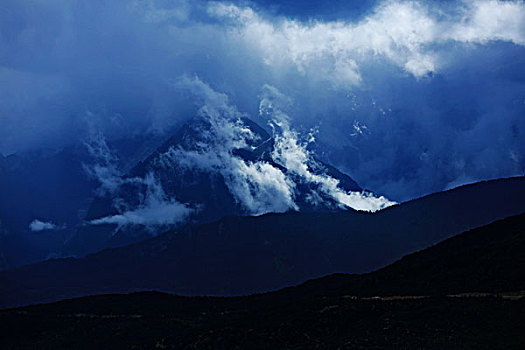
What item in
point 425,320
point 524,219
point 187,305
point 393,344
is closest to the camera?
point 393,344

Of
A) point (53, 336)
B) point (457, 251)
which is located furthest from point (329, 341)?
point (53, 336)

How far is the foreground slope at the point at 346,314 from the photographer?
94.9 meters

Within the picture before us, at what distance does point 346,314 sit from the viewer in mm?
113125

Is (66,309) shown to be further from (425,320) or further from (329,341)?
(425,320)

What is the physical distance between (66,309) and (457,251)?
95565 millimetres

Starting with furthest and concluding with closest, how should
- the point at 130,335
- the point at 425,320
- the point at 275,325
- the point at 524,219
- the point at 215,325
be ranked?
the point at 524,219
the point at 130,335
the point at 215,325
the point at 275,325
the point at 425,320

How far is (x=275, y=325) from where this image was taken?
118 meters

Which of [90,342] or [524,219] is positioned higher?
[524,219]

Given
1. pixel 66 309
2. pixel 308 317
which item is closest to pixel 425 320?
pixel 308 317

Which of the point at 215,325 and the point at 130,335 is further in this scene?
the point at 130,335

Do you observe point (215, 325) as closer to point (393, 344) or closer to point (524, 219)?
point (393, 344)

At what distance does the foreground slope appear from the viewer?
311ft

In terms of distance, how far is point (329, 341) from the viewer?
101875 millimetres

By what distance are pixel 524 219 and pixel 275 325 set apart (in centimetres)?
6788
